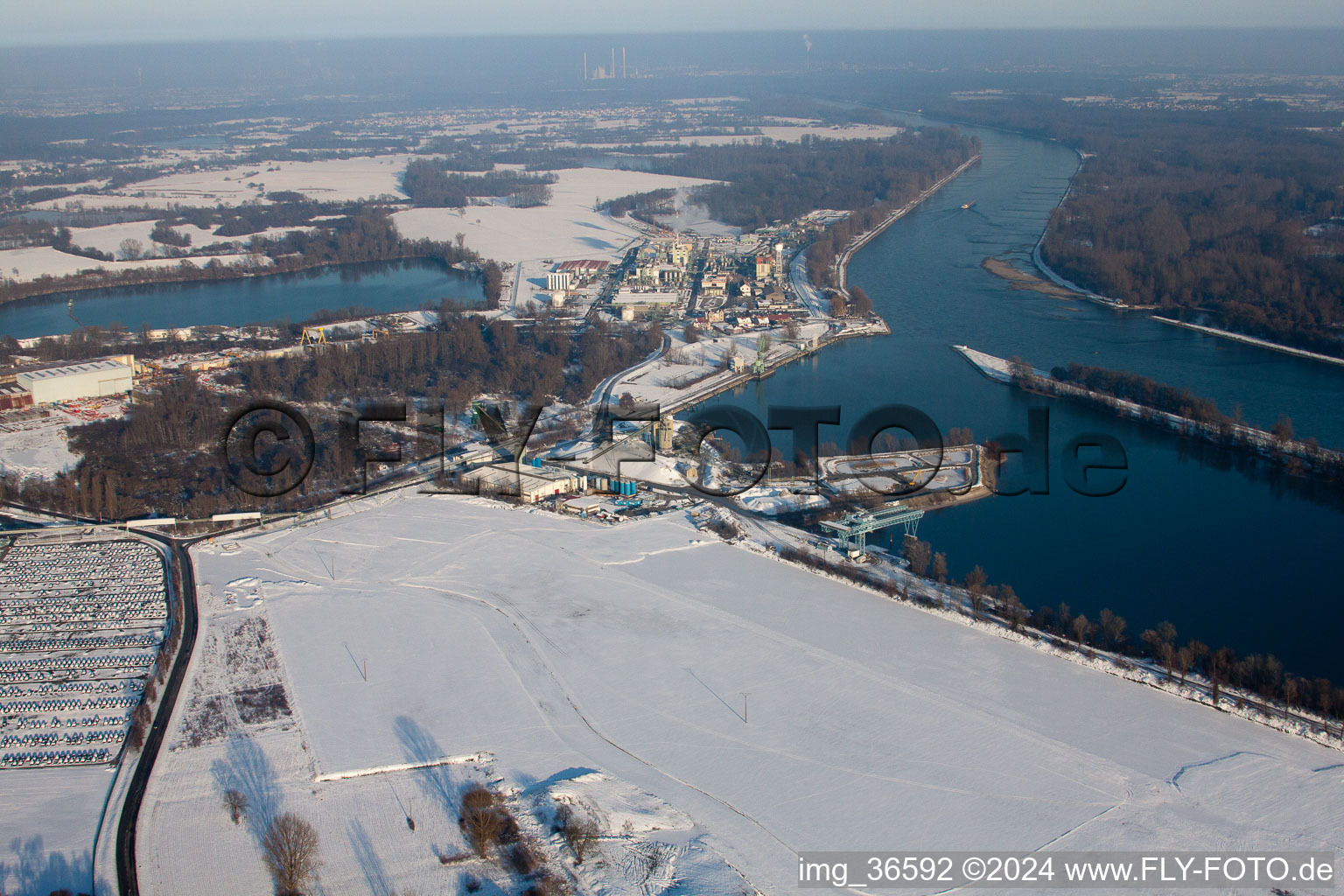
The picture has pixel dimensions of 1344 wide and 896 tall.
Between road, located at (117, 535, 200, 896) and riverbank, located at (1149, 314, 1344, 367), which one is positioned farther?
riverbank, located at (1149, 314, 1344, 367)

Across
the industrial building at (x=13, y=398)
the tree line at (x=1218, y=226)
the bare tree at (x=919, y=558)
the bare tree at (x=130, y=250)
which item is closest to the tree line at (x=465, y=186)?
the bare tree at (x=130, y=250)

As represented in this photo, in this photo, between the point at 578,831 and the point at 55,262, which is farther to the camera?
the point at 55,262

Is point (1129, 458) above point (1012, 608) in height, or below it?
above

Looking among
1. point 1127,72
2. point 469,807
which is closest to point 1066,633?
point 469,807

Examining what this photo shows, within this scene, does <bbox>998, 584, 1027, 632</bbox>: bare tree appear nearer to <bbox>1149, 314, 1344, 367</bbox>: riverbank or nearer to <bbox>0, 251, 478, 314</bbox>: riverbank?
<bbox>1149, 314, 1344, 367</bbox>: riverbank

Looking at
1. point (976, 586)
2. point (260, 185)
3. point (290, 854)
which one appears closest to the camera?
point (290, 854)

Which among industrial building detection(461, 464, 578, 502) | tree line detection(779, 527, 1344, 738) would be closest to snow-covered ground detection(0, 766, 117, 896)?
industrial building detection(461, 464, 578, 502)

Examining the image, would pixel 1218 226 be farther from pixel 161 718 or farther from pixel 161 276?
pixel 161 276

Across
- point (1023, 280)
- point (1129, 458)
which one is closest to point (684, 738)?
point (1129, 458)
